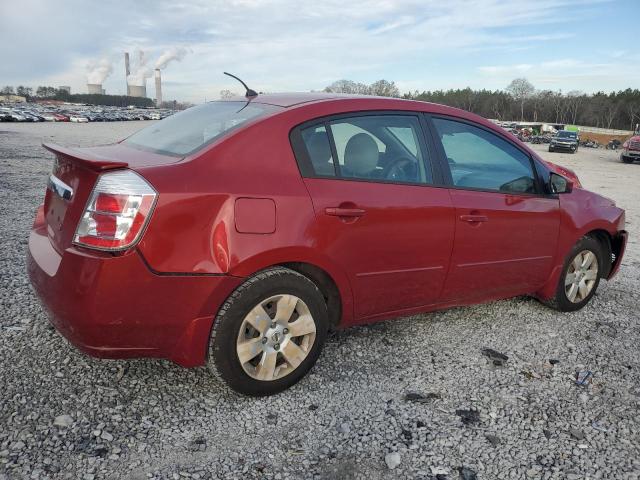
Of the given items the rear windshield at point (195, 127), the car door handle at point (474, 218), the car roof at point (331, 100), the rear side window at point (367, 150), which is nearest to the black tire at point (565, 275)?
the car door handle at point (474, 218)

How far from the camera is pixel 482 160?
3719 millimetres

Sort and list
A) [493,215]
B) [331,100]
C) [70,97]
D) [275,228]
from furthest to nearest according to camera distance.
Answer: [70,97] → [493,215] → [331,100] → [275,228]

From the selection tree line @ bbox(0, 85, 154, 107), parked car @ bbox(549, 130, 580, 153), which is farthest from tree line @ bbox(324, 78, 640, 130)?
tree line @ bbox(0, 85, 154, 107)

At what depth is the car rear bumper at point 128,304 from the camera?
241cm

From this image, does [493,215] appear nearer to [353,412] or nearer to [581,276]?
[581,276]

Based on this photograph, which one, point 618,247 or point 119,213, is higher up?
point 119,213

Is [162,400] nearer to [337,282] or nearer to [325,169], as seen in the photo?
[337,282]

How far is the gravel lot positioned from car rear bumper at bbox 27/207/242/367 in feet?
1.25

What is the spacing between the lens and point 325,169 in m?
2.94

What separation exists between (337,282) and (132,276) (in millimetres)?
1134

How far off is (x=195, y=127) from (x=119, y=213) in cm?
99

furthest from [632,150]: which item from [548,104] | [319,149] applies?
[548,104]

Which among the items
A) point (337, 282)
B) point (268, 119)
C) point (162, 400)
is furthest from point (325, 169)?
point (162, 400)

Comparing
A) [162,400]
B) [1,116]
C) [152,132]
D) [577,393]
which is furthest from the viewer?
[1,116]
